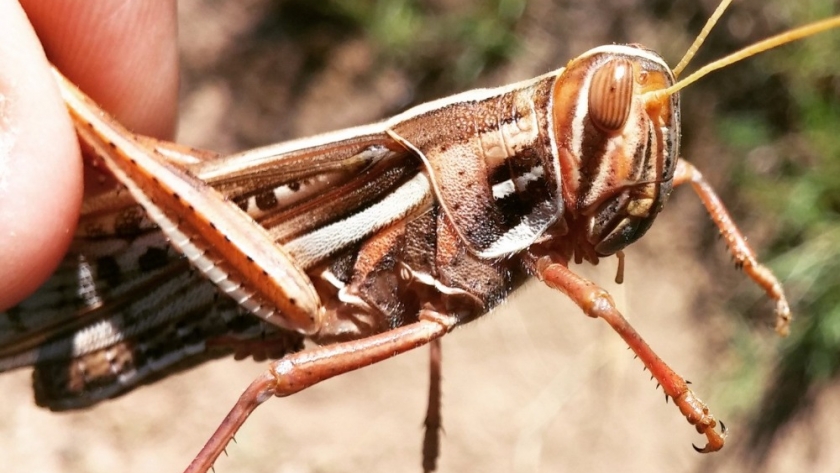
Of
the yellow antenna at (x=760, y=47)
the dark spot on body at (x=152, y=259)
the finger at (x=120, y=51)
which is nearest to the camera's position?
the yellow antenna at (x=760, y=47)

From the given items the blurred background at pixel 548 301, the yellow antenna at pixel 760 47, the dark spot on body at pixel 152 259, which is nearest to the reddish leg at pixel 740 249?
the yellow antenna at pixel 760 47

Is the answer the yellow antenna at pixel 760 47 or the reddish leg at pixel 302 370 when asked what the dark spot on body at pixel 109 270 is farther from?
the yellow antenna at pixel 760 47

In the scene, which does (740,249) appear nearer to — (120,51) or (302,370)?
(302,370)

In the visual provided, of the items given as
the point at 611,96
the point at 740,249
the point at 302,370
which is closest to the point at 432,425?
the point at 302,370

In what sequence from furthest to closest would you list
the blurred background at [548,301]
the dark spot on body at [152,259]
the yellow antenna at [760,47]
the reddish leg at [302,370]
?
the blurred background at [548,301] < the dark spot on body at [152,259] < the reddish leg at [302,370] < the yellow antenna at [760,47]

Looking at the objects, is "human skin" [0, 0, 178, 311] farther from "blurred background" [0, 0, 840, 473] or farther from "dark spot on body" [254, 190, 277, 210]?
"blurred background" [0, 0, 840, 473]

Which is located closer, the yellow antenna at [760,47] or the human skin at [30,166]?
the yellow antenna at [760,47]

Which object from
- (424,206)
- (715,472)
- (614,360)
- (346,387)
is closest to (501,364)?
(614,360)

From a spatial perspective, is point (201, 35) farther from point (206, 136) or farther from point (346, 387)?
point (346, 387)
